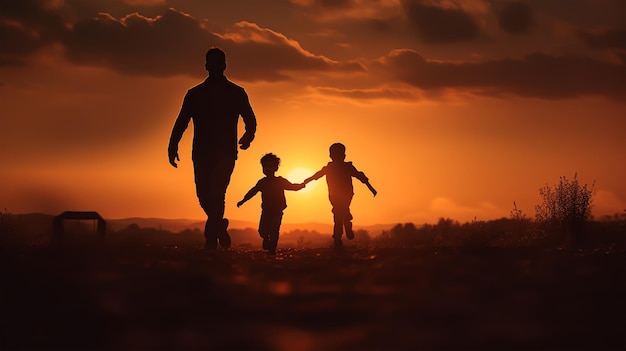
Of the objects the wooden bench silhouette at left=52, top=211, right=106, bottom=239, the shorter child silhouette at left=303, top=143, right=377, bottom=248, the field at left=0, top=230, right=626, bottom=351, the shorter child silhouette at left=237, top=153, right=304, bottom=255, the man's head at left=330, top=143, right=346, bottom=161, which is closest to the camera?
the field at left=0, top=230, right=626, bottom=351

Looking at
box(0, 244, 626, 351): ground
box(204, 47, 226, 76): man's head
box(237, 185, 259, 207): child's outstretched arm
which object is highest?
box(204, 47, 226, 76): man's head

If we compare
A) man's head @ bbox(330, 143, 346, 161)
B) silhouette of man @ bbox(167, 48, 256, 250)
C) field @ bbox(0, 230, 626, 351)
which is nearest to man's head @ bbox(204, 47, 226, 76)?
silhouette of man @ bbox(167, 48, 256, 250)

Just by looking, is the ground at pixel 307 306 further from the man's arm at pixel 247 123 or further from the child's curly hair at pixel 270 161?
the child's curly hair at pixel 270 161

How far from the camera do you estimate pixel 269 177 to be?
50.7 feet

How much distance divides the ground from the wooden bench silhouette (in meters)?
4.71

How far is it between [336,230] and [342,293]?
9.12 metres

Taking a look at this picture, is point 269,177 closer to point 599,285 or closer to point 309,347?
point 599,285

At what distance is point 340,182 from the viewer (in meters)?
16.2

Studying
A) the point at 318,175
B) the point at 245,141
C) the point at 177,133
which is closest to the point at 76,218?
the point at 177,133

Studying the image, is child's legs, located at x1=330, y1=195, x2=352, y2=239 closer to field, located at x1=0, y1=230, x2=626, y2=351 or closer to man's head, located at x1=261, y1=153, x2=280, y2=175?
man's head, located at x1=261, y1=153, x2=280, y2=175

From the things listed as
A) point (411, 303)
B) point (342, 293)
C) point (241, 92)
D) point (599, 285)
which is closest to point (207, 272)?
point (342, 293)

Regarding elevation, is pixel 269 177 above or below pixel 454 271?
above

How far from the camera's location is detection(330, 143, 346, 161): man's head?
1642 centimetres

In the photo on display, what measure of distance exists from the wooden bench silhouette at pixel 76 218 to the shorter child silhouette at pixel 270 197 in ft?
7.65
